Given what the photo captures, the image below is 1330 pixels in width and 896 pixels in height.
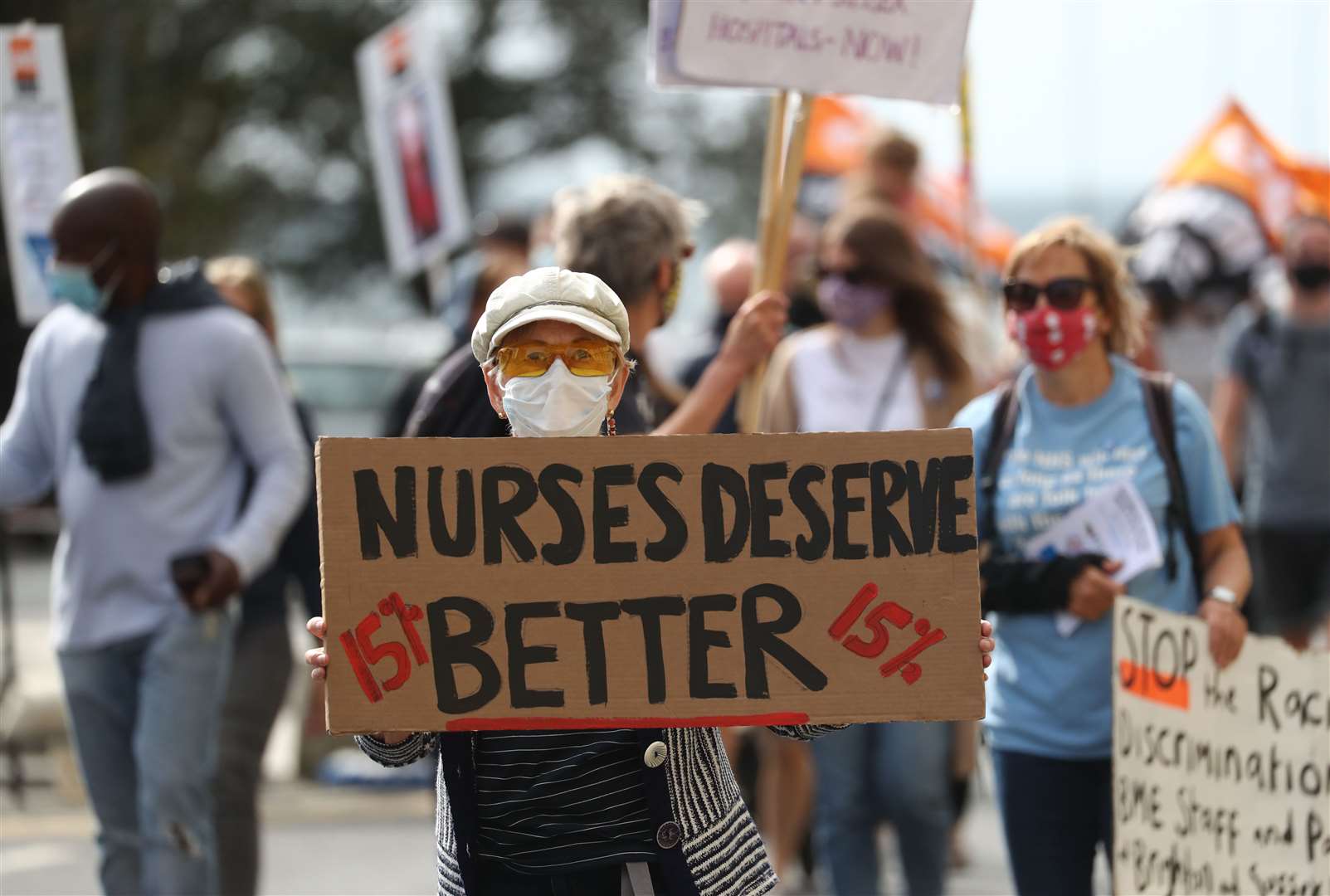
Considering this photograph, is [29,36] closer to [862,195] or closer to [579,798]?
[862,195]

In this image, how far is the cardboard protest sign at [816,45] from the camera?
187 inches

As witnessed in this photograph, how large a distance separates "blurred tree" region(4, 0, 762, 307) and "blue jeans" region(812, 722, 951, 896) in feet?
80.4

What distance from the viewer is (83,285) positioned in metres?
5.36

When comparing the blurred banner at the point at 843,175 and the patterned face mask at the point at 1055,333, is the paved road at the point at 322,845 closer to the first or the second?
the patterned face mask at the point at 1055,333

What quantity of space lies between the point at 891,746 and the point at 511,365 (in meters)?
2.67

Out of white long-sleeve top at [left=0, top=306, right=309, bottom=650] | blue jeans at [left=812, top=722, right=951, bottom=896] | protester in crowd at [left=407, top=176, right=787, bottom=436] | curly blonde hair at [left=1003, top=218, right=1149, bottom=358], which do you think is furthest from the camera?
blue jeans at [left=812, top=722, right=951, bottom=896]

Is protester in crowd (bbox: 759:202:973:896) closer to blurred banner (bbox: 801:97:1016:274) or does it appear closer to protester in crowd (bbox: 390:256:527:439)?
protester in crowd (bbox: 390:256:527:439)

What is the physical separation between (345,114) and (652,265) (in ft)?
105

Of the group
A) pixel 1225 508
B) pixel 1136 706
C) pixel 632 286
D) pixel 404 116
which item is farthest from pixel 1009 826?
pixel 404 116

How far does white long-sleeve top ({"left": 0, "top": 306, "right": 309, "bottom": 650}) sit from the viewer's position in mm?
5348

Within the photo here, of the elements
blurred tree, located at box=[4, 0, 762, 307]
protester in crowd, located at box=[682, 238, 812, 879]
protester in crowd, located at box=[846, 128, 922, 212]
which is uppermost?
blurred tree, located at box=[4, 0, 762, 307]

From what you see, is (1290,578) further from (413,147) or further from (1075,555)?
(413,147)

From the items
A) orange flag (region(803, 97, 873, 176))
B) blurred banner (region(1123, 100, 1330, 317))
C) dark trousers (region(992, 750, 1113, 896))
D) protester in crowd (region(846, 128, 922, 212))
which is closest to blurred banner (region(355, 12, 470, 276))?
orange flag (region(803, 97, 873, 176))

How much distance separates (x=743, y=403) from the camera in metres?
5.15
